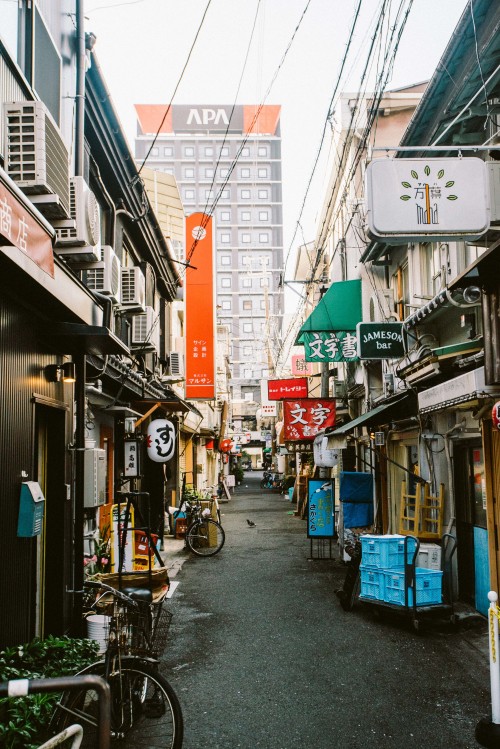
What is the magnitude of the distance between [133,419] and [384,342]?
5588 mm

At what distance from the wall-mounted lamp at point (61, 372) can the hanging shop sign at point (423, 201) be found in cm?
398

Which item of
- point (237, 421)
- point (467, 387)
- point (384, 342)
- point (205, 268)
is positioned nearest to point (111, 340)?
point (467, 387)

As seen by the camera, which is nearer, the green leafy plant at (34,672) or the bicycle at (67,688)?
the bicycle at (67,688)

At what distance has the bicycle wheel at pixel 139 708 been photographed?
4738 millimetres

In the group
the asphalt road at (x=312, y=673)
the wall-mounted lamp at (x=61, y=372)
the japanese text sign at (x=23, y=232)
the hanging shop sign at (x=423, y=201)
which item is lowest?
the asphalt road at (x=312, y=673)

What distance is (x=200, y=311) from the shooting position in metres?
19.1

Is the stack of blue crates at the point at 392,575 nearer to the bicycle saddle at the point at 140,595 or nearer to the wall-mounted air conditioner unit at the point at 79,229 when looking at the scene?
the bicycle saddle at the point at 140,595

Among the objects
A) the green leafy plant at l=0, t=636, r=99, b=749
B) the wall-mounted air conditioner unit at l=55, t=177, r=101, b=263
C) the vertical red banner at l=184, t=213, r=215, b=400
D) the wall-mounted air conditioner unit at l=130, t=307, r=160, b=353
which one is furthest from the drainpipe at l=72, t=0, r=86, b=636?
the vertical red banner at l=184, t=213, r=215, b=400

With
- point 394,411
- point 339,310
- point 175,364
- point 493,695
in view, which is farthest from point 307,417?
point 493,695

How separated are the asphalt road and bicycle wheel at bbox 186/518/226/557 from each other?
12.3ft

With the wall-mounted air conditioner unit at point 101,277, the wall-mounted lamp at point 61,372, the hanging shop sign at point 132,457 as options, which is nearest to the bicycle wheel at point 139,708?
the wall-mounted lamp at point 61,372

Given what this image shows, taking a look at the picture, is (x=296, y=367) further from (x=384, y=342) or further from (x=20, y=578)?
(x=20, y=578)

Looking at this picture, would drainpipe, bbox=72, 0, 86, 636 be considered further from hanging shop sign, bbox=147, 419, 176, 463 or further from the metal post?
hanging shop sign, bbox=147, 419, 176, 463

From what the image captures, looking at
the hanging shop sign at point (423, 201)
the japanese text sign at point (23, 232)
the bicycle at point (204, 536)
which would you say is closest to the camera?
the japanese text sign at point (23, 232)
